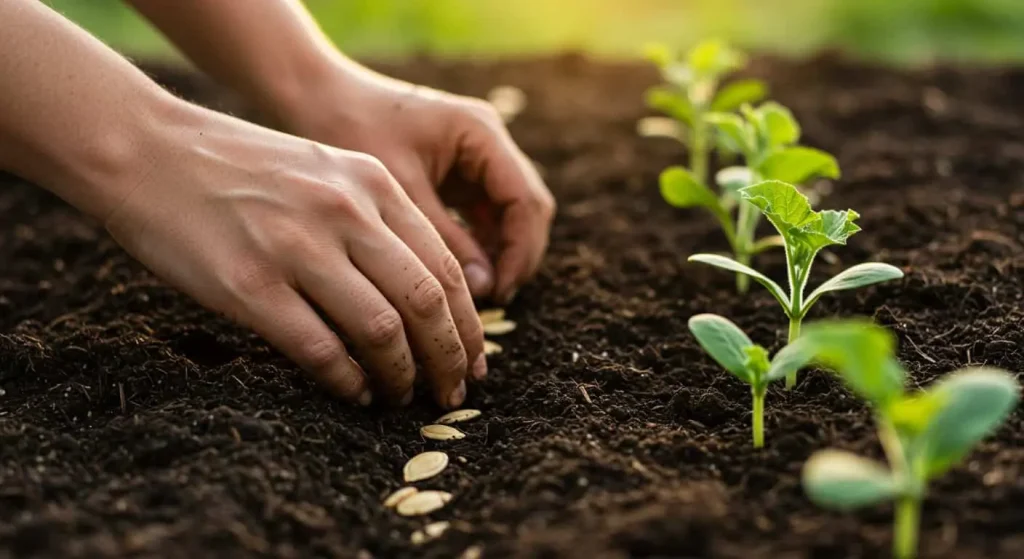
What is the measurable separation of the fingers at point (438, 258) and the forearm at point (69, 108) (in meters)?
0.34

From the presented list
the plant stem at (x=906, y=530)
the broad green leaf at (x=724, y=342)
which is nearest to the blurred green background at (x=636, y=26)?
the broad green leaf at (x=724, y=342)

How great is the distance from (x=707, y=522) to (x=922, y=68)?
7.79ft

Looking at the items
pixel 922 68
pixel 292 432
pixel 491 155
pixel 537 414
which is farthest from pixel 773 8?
pixel 292 432

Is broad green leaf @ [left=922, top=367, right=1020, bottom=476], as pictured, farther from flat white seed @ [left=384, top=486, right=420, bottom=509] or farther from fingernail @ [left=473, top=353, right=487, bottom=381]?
fingernail @ [left=473, top=353, right=487, bottom=381]

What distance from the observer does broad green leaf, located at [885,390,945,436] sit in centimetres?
99

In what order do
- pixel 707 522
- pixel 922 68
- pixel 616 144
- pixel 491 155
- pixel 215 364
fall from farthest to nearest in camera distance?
1. pixel 922 68
2. pixel 616 144
3. pixel 491 155
4. pixel 215 364
5. pixel 707 522

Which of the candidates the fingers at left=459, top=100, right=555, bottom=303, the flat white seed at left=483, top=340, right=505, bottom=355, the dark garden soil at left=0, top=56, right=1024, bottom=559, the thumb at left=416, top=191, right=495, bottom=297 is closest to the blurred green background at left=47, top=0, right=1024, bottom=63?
the dark garden soil at left=0, top=56, right=1024, bottom=559

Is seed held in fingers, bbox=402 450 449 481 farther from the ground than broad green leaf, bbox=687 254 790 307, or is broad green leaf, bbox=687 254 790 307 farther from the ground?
broad green leaf, bbox=687 254 790 307

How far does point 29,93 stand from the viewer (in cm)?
138

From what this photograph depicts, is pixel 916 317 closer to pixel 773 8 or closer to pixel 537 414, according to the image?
pixel 537 414

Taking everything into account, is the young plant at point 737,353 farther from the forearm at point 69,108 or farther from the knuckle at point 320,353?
the forearm at point 69,108

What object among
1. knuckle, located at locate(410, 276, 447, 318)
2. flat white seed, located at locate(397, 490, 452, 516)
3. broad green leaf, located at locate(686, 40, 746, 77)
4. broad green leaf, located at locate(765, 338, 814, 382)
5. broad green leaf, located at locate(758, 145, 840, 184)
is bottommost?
flat white seed, located at locate(397, 490, 452, 516)

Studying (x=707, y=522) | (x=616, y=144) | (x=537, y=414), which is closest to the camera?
(x=707, y=522)

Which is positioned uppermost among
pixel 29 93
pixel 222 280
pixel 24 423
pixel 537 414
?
pixel 29 93
